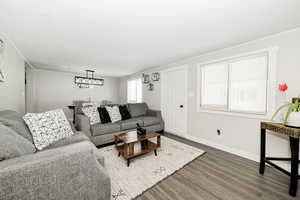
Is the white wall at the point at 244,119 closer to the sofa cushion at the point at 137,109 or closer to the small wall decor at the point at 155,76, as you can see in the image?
the small wall decor at the point at 155,76

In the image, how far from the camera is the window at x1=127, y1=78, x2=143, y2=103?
5171 mm

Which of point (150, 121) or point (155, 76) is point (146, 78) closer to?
point (155, 76)

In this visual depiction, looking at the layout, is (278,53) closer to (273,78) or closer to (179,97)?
(273,78)

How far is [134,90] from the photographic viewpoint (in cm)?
552

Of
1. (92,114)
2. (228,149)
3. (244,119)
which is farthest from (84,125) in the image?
(244,119)

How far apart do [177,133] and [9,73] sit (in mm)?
3973

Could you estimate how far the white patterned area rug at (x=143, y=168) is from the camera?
1.49m

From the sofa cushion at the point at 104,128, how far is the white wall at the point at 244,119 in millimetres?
1906

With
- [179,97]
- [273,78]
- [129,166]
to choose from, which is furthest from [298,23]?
[129,166]

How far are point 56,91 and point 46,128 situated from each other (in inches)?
170

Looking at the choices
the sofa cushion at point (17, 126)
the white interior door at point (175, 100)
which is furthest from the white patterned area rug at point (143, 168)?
the sofa cushion at point (17, 126)

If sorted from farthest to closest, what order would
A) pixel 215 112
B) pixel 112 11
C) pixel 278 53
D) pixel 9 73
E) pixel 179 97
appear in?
pixel 179 97, pixel 215 112, pixel 9 73, pixel 278 53, pixel 112 11

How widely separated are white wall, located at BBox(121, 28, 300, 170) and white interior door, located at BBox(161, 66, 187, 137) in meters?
0.17

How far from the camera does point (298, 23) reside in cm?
164
